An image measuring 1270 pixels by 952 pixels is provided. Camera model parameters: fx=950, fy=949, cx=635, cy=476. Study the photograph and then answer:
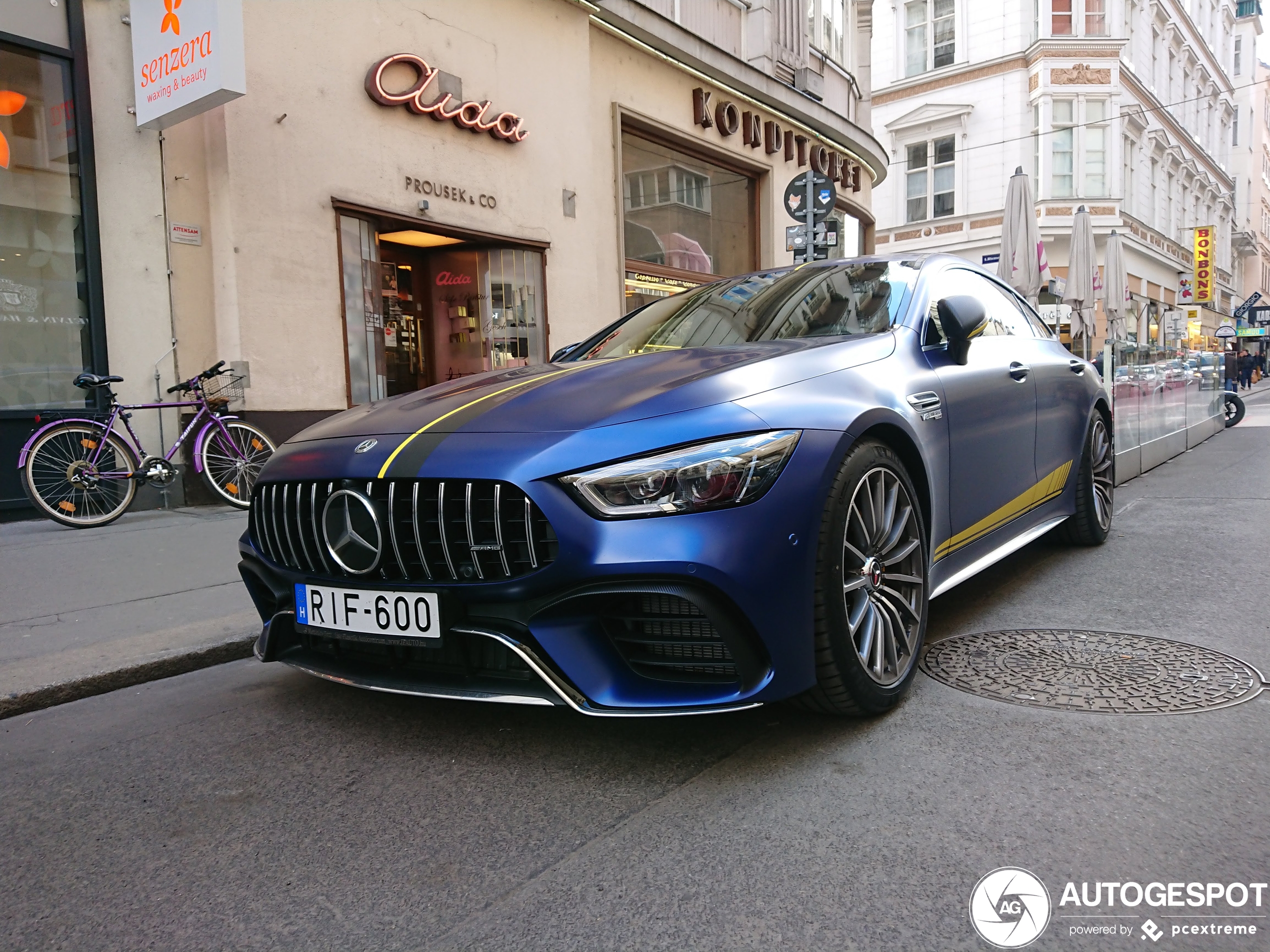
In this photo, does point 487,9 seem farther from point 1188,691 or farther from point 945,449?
point 1188,691

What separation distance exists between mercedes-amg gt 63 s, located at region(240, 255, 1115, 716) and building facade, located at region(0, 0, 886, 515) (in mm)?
5281

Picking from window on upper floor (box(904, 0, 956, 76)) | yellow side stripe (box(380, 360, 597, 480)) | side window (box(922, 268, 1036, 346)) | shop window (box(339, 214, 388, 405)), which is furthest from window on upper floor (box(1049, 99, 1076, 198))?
yellow side stripe (box(380, 360, 597, 480))

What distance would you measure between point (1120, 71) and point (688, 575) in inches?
1393

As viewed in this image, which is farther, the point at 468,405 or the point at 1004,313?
the point at 1004,313

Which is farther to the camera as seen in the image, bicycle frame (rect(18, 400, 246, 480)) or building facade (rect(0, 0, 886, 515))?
building facade (rect(0, 0, 886, 515))

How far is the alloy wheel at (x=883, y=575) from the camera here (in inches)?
104

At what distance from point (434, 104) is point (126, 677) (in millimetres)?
7234

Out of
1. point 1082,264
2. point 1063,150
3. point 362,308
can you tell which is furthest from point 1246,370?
point 362,308

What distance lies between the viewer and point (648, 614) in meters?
2.29

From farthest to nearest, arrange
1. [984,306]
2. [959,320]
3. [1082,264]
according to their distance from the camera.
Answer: [1082,264] < [984,306] < [959,320]

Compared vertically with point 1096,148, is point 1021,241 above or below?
below

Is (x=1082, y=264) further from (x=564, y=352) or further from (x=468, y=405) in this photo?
(x=468, y=405)

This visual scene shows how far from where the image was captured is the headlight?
2279mm

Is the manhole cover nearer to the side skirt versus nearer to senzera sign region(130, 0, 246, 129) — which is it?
the side skirt
